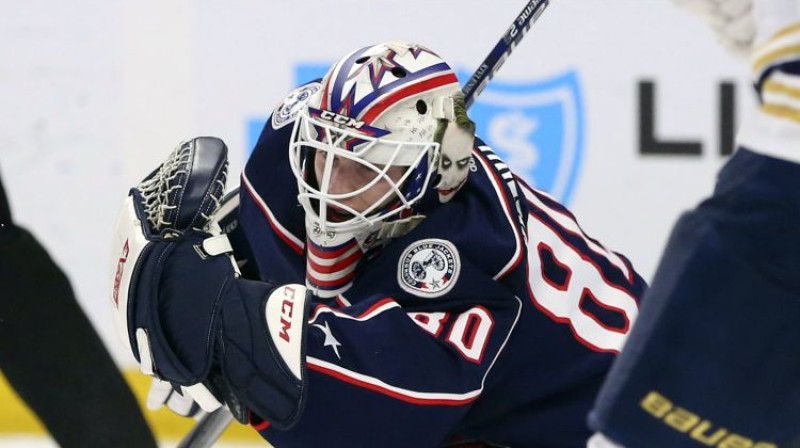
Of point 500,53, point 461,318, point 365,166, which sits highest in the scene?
point 500,53

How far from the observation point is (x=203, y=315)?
1.55 m

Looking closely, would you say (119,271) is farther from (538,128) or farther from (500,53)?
(538,128)

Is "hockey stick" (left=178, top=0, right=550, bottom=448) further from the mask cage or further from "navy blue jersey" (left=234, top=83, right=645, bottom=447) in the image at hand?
the mask cage

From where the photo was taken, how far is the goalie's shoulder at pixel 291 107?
1.97 metres

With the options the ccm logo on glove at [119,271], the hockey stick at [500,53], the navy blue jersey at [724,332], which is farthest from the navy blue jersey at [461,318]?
the navy blue jersey at [724,332]

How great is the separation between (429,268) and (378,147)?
0.17 m

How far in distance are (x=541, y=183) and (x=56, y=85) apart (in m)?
1.12

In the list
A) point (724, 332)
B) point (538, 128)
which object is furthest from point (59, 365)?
point (724, 332)

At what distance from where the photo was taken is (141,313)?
158 cm

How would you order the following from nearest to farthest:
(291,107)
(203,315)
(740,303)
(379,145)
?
1. (740,303)
2. (203,315)
3. (379,145)
4. (291,107)

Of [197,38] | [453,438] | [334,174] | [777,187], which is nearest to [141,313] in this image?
[334,174]

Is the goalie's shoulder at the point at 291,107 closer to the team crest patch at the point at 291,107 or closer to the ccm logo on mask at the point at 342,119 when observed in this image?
the team crest patch at the point at 291,107

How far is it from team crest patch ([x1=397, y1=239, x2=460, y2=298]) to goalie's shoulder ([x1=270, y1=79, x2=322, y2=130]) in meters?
0.38

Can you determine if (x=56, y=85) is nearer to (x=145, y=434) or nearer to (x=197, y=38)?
(x=197, y=38)
